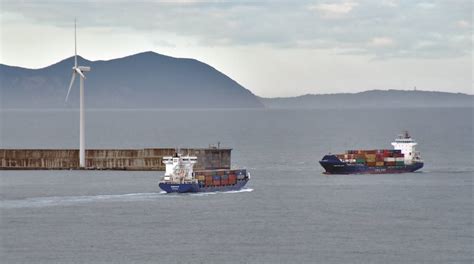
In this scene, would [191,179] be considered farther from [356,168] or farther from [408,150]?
[408,150]

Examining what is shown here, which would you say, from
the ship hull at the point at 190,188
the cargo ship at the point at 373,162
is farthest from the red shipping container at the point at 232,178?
the cargo ship at the point at 373,162

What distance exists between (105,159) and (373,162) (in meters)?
43.5

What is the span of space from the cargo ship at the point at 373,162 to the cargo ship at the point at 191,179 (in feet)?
105

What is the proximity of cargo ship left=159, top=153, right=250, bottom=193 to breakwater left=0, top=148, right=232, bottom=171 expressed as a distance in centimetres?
2227

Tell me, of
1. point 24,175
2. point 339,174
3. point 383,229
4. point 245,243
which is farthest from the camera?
point 339,174

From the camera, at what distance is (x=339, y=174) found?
166 m

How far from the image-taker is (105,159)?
164 meters

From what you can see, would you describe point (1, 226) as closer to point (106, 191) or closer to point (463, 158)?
point (106, 191)

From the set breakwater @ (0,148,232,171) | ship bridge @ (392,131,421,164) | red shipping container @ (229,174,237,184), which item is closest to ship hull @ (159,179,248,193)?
red shipping container @ (229,174,237,184)

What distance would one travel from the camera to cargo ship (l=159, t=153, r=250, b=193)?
127825 millimetres

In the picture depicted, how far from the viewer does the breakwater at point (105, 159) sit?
159375 mm

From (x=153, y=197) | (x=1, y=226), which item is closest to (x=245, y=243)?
(x=1, y=226)

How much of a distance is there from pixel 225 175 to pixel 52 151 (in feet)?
136

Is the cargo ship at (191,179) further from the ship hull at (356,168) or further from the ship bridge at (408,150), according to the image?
the ship bridge at (408,150)
